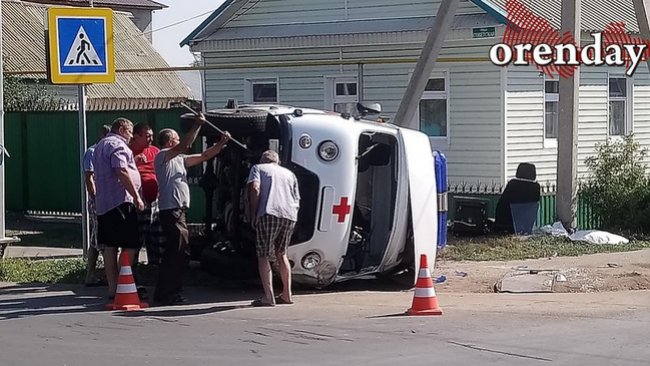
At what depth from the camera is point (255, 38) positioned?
78.5 ft

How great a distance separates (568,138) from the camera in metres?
16.7

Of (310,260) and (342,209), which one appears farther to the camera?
(310,260)

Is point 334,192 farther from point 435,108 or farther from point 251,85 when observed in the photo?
point 251,85

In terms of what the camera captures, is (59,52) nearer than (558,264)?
Yes

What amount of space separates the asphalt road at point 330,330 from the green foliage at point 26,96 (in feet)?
50.8

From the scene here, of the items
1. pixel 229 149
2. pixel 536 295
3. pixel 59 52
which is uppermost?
pixel 59 52

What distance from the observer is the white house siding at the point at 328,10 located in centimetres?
2164

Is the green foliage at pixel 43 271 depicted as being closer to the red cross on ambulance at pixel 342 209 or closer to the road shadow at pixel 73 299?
the road shadow at pixel 73 299

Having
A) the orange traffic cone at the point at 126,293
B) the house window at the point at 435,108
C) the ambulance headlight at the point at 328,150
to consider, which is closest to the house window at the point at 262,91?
the house window at the point at 435,108

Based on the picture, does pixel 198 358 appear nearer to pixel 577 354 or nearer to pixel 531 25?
pixel 577 354

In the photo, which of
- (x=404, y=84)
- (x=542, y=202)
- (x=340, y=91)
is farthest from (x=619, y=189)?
(x=340, y=91)

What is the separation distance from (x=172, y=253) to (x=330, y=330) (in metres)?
2.16

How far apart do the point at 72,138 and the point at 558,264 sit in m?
9.27

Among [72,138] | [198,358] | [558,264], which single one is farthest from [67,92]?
[198,358]
